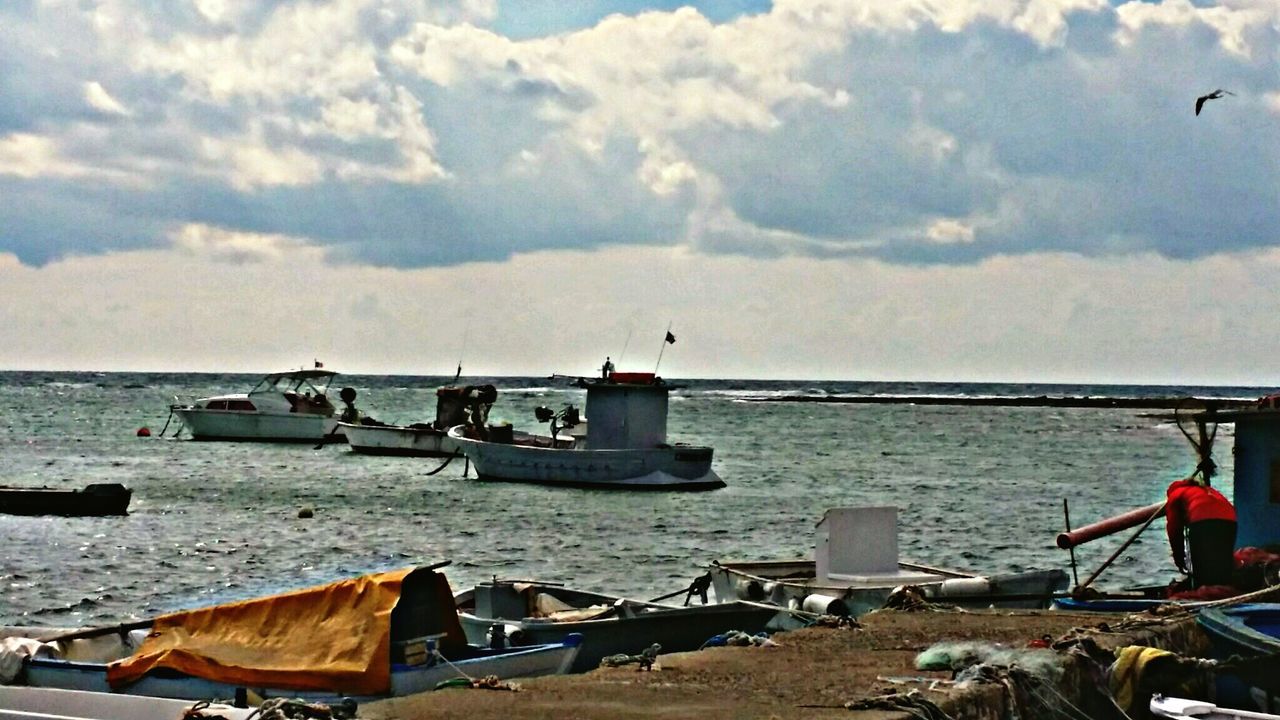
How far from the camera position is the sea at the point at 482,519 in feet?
102

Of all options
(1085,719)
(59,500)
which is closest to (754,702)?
(1085,719)

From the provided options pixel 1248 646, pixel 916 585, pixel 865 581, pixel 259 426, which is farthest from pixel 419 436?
pixel 1248 646

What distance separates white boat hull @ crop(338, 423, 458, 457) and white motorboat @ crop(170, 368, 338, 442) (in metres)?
7.06

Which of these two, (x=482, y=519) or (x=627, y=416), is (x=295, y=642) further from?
(x=627, y=416)

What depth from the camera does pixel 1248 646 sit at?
42.7 ft

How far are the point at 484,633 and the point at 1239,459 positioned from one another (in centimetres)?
899

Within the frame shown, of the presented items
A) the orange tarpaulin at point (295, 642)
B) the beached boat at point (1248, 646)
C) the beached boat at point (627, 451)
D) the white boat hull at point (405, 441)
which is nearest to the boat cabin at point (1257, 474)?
the beached boat at point (1248, 646)

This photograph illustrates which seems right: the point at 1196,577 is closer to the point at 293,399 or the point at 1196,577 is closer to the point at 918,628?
the point at 918,628

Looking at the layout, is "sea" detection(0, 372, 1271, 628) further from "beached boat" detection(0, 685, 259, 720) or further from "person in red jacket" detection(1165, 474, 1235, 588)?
"beached boat" detection(0, 685, 259, 720)

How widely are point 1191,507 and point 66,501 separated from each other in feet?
104

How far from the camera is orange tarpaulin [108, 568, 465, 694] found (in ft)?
44.1

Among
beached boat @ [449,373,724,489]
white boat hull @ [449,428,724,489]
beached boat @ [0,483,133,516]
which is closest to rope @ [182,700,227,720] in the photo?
beached boat @ [0,483,133,516]

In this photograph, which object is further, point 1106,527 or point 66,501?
point 66,501

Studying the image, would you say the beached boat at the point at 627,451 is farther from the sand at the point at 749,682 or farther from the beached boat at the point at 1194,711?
the beached boat at the point at 1194,711
